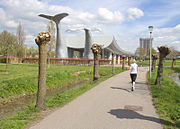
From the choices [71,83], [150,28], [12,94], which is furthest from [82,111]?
[150,28]

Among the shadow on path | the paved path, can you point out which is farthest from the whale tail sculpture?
the shadow on path

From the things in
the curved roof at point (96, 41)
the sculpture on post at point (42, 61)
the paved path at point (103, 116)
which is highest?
the curved roof at point (96, 41)

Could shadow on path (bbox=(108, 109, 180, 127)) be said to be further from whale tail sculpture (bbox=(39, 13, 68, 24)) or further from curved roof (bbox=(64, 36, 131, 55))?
curved roof (bbox=(64, 36, 131, 55))

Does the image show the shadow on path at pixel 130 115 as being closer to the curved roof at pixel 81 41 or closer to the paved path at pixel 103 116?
the paved path at pixel 103 116

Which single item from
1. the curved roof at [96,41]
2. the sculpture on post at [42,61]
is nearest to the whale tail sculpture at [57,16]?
the curved roof at [96,41]

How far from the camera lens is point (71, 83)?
15.0 metres

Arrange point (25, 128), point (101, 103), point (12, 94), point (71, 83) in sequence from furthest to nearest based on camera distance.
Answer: point (71, 83)
point (12, 94)
point (101, 103)
point (25, 128)

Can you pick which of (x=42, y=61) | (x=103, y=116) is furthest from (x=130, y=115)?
(x=42, y=61)

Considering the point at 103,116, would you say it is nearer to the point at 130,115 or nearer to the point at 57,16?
the point at 130,115

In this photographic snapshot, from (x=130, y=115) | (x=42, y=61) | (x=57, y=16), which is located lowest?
(x=130, y=115)

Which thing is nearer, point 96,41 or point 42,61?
point 42,61

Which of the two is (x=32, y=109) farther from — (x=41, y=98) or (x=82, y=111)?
(x=82, y=111)

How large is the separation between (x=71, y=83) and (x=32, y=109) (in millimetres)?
8873

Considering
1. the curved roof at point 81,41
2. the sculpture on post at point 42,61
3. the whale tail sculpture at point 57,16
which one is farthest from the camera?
the curved roof at point 81,41
